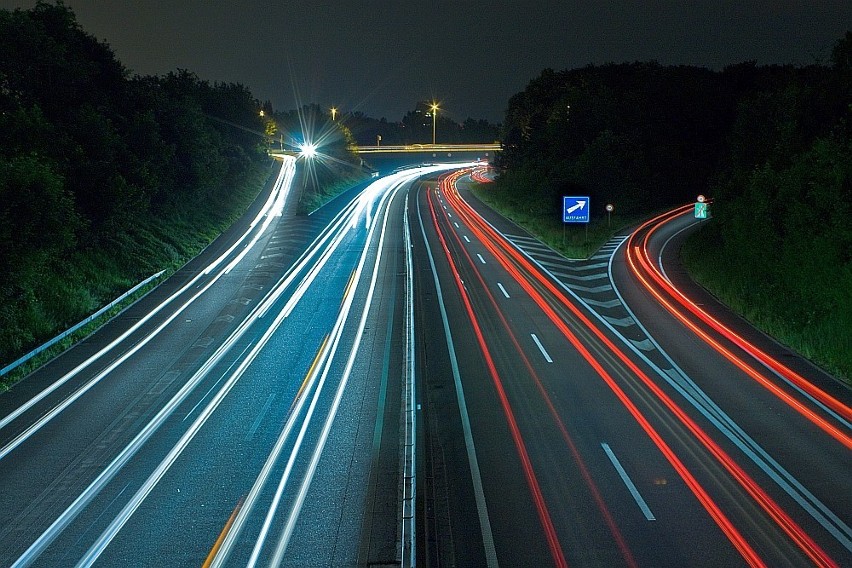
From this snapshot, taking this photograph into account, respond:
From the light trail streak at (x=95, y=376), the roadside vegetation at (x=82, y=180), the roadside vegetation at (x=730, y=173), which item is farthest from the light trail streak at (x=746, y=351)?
the roadside vegetation at (x=82, y=180)

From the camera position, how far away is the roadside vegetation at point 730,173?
23.5 metres

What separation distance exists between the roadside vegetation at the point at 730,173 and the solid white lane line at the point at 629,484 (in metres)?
9.36

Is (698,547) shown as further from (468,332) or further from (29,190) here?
(29,190)

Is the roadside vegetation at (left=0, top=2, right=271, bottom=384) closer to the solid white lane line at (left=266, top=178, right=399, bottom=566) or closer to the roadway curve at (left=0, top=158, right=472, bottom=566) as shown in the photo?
the roadway curve at (left=0, top=158, right=472, bottom=566)

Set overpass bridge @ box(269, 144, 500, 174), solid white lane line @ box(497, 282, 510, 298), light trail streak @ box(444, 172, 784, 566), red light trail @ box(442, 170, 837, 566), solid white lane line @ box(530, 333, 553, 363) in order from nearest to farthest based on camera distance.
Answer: red light trail @ box(442, 170, 837, 566)
light trail streak @ box(444, 172, 784, 566)
solid white lane line @ box(530, 333, 553, 363)
solid white lane line @ box(497, 282, 510, 298)
overpass bridge @ box(269, 144, 500, 174)

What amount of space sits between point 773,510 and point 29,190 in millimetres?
22951

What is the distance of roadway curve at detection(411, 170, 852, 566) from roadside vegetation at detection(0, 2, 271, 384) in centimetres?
1303

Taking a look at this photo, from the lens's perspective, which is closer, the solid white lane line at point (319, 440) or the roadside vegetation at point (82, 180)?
the solid white lane line at point (319, 440)

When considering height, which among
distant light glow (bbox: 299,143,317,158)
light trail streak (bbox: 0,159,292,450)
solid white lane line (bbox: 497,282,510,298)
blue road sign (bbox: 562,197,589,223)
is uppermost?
distant light glow (bbox: 299,143,317,158)

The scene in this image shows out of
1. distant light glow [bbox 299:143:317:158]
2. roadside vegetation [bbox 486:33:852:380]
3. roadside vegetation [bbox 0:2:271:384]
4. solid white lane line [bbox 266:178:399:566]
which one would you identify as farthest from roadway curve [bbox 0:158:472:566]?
distant light glow [bbox 299:143:317:158]

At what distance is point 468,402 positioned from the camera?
17.5m

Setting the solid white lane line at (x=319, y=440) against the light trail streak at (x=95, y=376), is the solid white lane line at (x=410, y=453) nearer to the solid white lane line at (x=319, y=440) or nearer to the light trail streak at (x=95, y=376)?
the solid white lane line at (x=319, y=440)

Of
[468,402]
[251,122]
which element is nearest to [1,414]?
[468,402]

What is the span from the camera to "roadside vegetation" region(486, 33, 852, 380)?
23469mm
